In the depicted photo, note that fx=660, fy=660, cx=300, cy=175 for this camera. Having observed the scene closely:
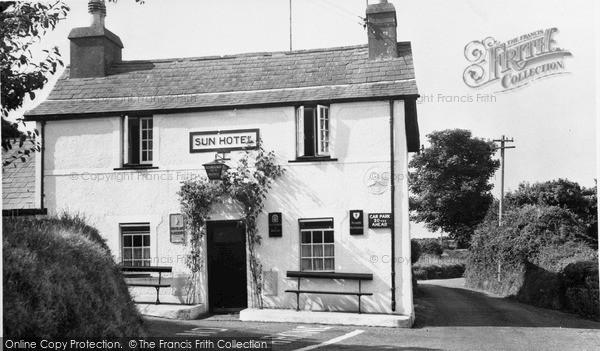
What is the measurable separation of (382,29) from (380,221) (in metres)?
4.48

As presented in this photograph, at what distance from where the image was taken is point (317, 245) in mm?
14227

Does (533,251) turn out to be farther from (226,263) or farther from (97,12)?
(97,12)

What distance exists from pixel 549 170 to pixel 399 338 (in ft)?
13.4

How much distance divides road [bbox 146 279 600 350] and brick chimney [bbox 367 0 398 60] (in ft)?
20.0

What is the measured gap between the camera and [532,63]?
33.3ft

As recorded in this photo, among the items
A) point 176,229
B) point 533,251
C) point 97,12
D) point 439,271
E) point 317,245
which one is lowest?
point 439,271

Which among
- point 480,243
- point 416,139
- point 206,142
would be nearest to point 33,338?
point 206,142

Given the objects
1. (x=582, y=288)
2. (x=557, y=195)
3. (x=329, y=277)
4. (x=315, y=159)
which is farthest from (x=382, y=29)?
(x=557, y=195)

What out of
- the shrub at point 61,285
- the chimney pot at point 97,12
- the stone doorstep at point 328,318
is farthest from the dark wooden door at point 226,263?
the shrub at point 61,285

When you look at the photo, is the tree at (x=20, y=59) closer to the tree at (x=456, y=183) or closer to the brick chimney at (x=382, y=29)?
the brick chimney at (x=382, y=29)

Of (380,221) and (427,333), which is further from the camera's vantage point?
(380,221)

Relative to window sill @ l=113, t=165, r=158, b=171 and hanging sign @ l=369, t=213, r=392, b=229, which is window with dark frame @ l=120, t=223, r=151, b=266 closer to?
window sill @ l=113, t=165, r=158, b=171

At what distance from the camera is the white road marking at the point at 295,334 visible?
419 inches

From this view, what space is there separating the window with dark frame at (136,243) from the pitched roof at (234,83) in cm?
260
